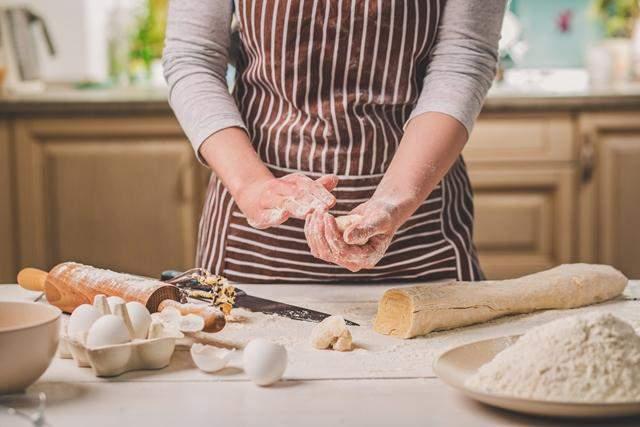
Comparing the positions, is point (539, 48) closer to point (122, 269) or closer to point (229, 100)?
point (122, 269)

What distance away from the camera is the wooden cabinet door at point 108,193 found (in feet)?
8.86

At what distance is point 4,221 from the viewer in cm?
275

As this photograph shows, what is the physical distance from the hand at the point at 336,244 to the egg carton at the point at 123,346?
0.22 m

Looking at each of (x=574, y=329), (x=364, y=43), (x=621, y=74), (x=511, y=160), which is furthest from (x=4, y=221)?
(x=574, y=329)

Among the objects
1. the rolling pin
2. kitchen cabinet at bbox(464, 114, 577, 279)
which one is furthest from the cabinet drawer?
the rolling pin

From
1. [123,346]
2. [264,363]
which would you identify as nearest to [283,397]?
[264,363]

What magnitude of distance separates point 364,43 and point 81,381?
748 millimetres

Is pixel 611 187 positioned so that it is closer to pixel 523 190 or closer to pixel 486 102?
pixel 523 190

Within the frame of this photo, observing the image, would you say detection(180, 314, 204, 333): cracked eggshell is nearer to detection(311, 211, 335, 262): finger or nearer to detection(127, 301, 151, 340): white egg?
detection(127, 301, 151, 340): white egg

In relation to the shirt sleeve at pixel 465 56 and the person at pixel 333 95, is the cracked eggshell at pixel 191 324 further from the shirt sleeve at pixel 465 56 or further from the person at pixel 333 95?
the shirt sleeve at pixel 465 56

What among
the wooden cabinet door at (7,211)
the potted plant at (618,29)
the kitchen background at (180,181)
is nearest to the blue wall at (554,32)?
the potted plant at (618,29)

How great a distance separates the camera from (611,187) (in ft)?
8.91

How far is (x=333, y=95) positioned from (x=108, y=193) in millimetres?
1430

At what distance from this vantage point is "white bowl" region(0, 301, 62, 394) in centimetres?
79
